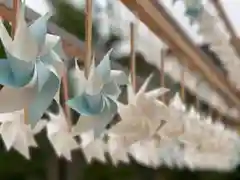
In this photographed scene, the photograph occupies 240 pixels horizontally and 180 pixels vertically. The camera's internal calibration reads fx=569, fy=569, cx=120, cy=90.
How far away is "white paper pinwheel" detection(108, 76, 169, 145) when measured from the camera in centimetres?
85

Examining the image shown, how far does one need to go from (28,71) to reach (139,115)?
0.34 m

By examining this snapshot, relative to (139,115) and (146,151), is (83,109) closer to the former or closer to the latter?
(139,115)

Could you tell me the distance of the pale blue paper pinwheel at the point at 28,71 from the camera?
53 cm

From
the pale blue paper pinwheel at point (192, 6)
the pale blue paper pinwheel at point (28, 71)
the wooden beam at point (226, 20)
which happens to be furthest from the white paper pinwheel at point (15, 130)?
the wooden beam at point (226, 20)

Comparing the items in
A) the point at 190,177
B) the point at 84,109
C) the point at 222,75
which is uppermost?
the point at 84,109

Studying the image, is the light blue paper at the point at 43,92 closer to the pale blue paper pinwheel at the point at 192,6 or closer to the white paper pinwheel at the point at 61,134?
the white paper pinwheel at the point at 61,134

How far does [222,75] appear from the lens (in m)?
1.69

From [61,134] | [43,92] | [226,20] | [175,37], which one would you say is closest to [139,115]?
[61,134]

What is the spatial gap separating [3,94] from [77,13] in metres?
1.61

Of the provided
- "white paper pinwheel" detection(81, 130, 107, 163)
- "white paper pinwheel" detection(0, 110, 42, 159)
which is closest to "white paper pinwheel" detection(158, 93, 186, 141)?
"white paper pinwheel" detection(81, 130, 107, 163)

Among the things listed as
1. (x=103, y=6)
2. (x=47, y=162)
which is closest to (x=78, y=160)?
(x=47, y=162)

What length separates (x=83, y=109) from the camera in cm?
66

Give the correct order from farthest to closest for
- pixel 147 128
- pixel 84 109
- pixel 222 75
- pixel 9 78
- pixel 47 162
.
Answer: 1. pixel 47 162
2. pixel 222 75
3. pixel 147 128
4. pixel 84 109
5. pixel 9 78

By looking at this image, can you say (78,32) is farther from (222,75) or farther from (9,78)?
(9,78)
